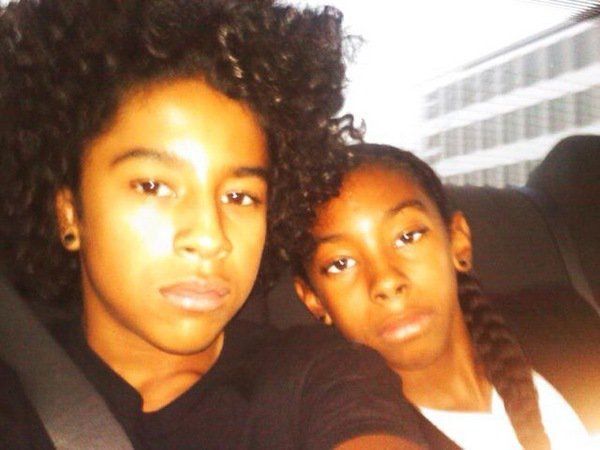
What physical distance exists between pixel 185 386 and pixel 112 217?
0.35m

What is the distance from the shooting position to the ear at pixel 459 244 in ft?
5.42

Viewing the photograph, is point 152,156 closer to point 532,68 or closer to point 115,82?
point 115,82

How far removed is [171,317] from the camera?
3.70ft

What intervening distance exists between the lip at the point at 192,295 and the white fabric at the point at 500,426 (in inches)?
23.9

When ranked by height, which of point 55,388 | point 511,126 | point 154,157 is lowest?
point 55,388

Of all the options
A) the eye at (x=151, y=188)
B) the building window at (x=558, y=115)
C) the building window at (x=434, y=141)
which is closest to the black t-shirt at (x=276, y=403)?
the eye at (x=151, y=188)

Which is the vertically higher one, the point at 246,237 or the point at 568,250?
the point at 246,237

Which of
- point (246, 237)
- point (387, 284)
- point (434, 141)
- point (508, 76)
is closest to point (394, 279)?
point (387, 284)

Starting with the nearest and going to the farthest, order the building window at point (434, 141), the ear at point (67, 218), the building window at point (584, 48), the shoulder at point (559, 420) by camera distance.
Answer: the ear at point (67, 218)
the shoulder at point (559, 420)
the building window at point (434, 141)
the building window at point (584, 48)

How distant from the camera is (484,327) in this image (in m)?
1.70

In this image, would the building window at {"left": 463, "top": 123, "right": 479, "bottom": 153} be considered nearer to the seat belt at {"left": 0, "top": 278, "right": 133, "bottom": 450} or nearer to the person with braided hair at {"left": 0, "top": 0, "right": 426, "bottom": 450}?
the person with braided hair at {"left": 0, "top": 0, "right": 426, "bottom": 450}

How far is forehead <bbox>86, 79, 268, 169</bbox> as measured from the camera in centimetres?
112

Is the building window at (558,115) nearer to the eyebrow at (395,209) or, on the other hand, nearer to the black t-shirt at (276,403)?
the eyebrow at (395,209)

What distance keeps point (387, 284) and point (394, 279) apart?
20 mm
